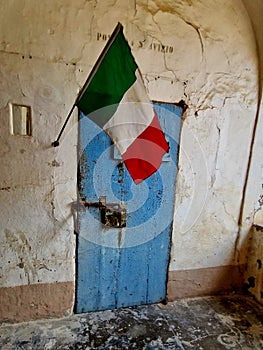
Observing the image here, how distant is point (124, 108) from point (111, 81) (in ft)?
0.60

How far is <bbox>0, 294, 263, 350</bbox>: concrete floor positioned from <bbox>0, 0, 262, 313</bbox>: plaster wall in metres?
0.22

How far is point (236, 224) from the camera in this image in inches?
89.7

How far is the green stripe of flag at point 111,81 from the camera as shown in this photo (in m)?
1.47

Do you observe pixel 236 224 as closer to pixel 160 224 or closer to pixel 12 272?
pixel 160 224

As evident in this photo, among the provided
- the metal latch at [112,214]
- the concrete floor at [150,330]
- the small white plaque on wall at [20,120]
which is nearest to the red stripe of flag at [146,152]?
the metal latch at [112,214]

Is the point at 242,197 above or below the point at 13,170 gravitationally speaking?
below

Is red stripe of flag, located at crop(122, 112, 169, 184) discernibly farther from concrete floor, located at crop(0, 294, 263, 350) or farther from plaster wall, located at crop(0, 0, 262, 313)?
concrete floor, located at crop(0, 294, 263, 350)

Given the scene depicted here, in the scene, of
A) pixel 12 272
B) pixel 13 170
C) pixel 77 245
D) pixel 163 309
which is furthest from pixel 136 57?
pixel 163 309

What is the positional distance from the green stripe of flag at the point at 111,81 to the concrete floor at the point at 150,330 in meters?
1.46

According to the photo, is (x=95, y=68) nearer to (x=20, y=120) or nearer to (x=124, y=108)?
(x=124, y=108)

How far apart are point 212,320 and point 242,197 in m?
1.04

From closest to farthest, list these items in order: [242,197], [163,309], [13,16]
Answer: [13,16], [163,309], [242,197]

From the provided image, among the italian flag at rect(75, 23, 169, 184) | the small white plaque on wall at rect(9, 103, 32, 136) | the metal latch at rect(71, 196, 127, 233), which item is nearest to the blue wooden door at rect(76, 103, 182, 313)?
the metal latch at rect(71, 196, 127, 233)

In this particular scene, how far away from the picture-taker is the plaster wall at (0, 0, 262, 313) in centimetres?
161
